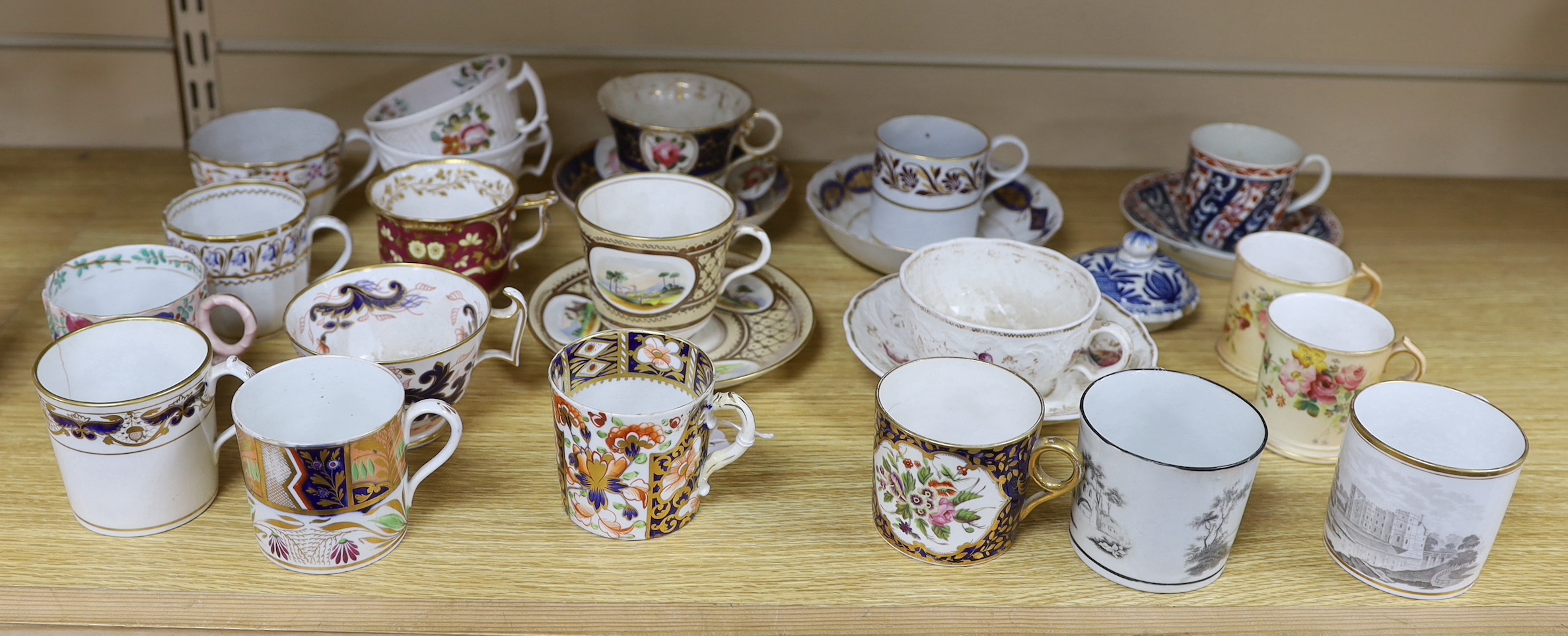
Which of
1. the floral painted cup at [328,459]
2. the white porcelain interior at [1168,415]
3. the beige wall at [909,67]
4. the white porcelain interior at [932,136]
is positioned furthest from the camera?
the beige wall at [909,67]

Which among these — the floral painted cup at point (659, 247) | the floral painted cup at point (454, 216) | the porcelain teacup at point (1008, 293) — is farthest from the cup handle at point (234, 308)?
the porcelain teacup at point (1008, 293)

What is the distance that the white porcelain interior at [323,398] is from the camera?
70cm

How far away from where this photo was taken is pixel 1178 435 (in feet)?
2.43

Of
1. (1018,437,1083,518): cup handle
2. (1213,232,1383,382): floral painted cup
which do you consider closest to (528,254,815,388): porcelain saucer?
(1018,437,1083,518): cup handle

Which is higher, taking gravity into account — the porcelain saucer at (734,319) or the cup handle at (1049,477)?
the cup handle at (1049,477)

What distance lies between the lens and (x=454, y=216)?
999mm

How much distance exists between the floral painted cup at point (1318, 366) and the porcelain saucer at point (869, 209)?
247mm

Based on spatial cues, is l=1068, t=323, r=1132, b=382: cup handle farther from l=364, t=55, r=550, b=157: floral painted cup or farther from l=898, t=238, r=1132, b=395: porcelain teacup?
l=364, t=55, r=550, b=157: floral painted cup

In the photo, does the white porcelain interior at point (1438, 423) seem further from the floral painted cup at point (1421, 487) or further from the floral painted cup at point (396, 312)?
the floral painted cup at point (396, 312)

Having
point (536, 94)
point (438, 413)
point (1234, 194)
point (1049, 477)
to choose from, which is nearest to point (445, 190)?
point (536, 94)

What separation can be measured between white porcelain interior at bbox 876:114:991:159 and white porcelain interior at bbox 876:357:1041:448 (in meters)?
0.34

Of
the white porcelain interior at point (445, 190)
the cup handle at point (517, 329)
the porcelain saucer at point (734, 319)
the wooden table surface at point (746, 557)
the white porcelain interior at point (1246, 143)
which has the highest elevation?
the white porcelain interior at point (1246, 143)

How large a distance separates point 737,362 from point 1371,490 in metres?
0.43

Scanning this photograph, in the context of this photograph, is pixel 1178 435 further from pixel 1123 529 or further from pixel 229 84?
pixel 229 84
